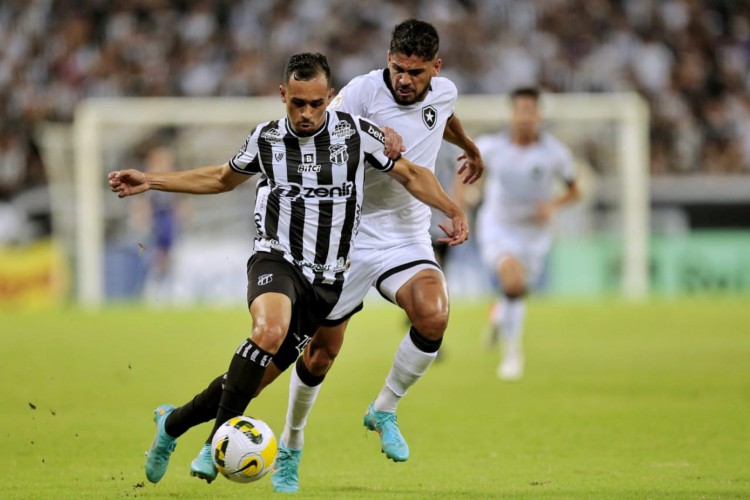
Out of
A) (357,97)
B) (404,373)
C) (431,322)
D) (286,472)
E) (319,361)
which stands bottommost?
(286,472)

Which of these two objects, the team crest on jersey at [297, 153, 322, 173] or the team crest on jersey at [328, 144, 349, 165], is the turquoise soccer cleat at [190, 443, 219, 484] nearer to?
the team crest on jersey at [297, 153, 322, 173]

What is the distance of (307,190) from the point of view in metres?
5.96

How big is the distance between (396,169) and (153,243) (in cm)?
1539

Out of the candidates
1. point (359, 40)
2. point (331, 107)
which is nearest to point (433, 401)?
point (331, 107)

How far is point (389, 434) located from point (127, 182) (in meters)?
1.82

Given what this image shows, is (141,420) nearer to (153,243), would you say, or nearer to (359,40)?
(153,243)

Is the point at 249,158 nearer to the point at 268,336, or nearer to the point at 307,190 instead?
the point at 307,190

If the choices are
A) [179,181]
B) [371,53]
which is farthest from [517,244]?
[371,53]

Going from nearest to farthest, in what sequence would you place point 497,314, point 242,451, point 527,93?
point 242,451 → point 527,93 → point 497,314

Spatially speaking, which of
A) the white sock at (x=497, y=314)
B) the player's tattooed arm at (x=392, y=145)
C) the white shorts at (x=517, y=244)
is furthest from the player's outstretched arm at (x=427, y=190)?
the white sock at (x=497, y=314)

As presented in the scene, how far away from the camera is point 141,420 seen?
8852mm

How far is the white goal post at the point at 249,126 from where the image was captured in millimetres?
21578

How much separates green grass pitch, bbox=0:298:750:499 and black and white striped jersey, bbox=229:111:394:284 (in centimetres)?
114

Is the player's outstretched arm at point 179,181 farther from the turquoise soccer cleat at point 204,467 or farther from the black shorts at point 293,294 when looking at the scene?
the turquoise soccer cleat at point 204,467
